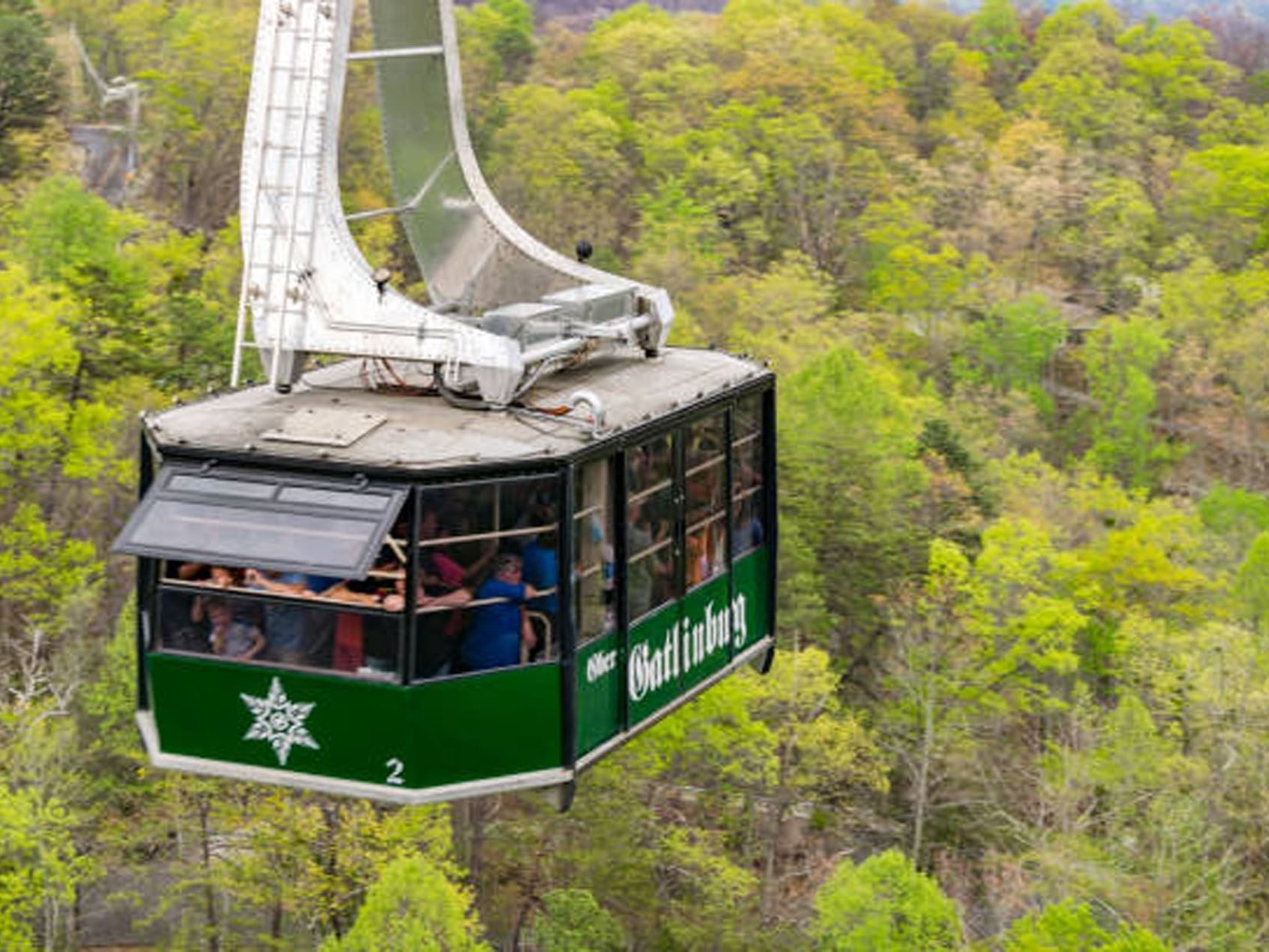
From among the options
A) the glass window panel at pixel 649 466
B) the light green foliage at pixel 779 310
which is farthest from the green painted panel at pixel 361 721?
the light green foliage at pixel 779 310

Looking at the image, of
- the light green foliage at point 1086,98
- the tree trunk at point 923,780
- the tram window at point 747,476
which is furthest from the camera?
the light green foliage at point 1086,98

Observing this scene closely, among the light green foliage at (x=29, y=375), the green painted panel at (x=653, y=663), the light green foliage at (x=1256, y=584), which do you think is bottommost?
the light green foliage at (x=1256, y=584)

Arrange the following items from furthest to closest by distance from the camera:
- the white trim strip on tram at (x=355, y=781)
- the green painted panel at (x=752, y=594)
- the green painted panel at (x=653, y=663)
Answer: the green painted panel at (x=752, y=594) < the green painted panel at (x=653, y=663) < the white trim strip on tram at (x=355, y=781)

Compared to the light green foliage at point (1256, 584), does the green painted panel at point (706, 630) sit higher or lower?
higher

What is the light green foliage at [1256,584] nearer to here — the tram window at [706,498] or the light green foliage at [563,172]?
the light green foliage at [563,172]

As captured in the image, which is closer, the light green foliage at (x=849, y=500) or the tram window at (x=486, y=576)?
the tram window at (x=486, y=576)

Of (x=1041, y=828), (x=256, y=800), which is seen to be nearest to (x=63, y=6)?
(x=256, y=800)

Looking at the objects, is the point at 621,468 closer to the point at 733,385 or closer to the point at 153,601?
the point at 733,385

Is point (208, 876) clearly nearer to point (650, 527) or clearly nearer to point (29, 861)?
point (29, 861)
